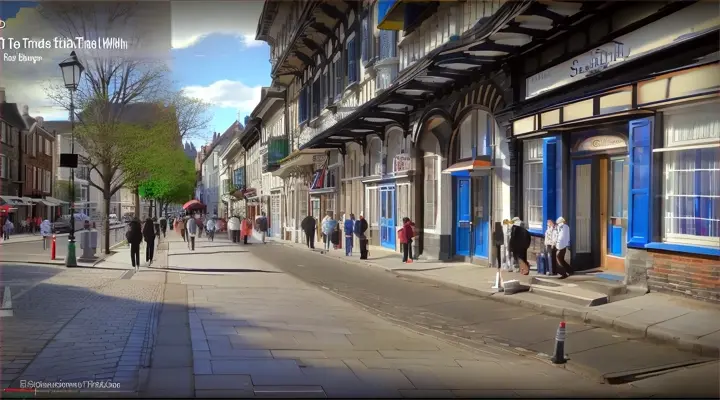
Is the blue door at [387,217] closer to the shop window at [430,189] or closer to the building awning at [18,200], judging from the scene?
the shop window at [430,189]

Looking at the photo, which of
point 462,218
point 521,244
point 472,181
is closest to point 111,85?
point 472,181

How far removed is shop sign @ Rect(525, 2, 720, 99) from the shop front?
0.02m

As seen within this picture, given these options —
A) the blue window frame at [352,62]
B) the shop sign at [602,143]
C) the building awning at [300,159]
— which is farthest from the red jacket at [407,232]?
the building awning at [300,159]

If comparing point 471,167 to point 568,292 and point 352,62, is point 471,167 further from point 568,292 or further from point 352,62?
point 352,62

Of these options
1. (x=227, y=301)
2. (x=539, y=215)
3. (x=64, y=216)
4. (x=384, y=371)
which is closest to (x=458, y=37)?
(x=539, y=215)

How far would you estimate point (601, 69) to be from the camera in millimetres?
11852

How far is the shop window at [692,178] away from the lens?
9.91 m

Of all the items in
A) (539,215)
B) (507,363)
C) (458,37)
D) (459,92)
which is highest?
(458,37)

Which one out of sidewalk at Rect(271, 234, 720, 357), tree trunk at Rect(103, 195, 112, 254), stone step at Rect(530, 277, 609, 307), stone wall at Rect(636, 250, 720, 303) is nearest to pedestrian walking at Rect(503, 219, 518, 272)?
sidewalk at Rect(271, 234, 720, 357)

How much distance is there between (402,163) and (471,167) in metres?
5.93

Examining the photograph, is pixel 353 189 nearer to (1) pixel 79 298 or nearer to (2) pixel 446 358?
(1) pixel 79 298

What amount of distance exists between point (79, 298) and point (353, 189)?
718 inches

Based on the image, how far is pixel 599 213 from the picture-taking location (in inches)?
528

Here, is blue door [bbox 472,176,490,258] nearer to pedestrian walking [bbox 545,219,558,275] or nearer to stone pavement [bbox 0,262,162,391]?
pedestrian walking [bbox 545,219,558,275]
